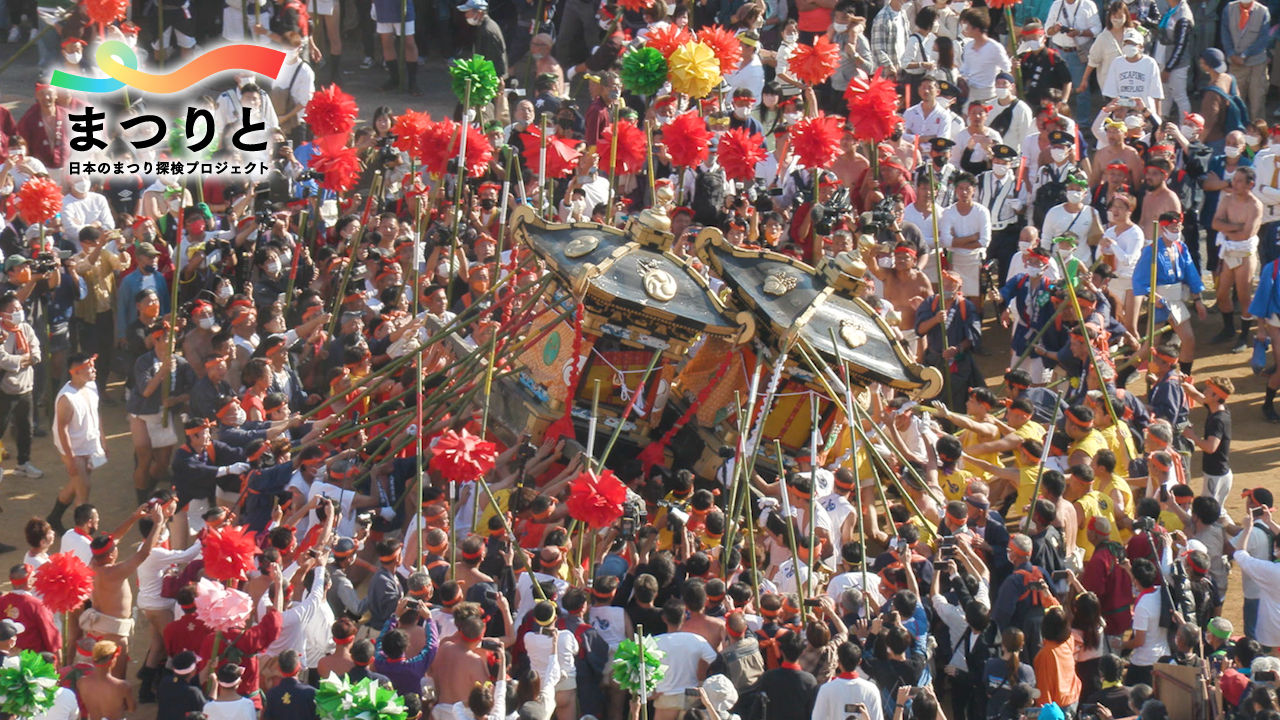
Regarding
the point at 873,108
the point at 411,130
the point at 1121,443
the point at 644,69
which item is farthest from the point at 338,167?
the point at 1121,443

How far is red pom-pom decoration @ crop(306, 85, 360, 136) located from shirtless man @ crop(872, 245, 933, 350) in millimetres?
4553

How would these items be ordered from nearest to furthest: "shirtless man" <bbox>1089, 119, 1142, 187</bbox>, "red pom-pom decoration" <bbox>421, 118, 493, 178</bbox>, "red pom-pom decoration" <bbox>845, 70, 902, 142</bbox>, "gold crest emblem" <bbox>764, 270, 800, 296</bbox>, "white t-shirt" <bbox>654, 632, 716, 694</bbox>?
"white t-shirt" <bbox>654, 632, 716, 694</bbox> < "gold crest emblem" <bbox>764, 270, 800, 296</bbox> < "red pom-pom decoration" <bbox>421, 118, 493, 178</bbox> < "red pom-pom decoration" <bbox>845, 70, 902, 142</bbox> < "shirtless man" <bbox>1089, 119, 1142, 187</bbox>

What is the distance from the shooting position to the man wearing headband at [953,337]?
53.2ft

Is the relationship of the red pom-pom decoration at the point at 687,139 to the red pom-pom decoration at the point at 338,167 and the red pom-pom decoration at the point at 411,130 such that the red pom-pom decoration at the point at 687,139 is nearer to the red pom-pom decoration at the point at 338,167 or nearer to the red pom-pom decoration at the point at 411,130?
the red pom-pom decoration at the point at 411,130

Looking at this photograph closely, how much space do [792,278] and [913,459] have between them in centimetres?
166

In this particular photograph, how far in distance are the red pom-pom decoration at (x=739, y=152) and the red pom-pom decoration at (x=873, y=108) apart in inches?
48.2

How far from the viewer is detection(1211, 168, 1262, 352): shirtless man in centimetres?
→ 1725

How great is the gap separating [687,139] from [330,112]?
9.12 ft

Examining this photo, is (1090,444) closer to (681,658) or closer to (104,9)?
(681,658)

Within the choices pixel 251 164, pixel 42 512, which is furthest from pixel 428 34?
pixel 42 512

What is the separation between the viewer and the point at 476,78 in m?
15.5

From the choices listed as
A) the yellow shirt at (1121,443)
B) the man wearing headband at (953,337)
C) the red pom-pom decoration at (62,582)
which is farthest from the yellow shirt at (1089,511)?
the red pom-pom decoration at (62,582)

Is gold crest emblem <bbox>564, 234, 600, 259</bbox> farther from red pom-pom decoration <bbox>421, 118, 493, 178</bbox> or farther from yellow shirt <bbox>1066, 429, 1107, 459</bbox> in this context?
yellow shirt <bbox>1066, 429, 1107, 459</bbox>

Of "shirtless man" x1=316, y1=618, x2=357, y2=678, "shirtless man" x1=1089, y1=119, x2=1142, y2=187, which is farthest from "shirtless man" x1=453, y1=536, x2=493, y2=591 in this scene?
"shirtless man" x1=1089, y1=119, x2=1142, y2=187
